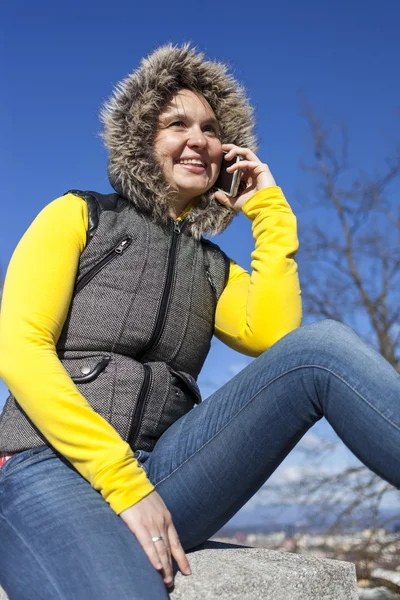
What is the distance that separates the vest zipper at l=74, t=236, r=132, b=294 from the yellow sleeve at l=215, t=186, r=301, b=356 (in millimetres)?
509

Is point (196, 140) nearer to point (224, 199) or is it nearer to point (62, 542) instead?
point (224, 199)

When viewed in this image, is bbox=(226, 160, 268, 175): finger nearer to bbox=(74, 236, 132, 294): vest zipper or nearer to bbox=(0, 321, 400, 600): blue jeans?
bbox=(74, 236, 132, 294): vest zipper

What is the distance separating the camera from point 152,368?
2387 mm

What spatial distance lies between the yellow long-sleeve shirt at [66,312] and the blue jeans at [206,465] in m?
0.12

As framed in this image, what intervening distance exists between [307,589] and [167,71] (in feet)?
6.85

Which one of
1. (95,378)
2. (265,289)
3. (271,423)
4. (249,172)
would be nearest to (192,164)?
(249,172)

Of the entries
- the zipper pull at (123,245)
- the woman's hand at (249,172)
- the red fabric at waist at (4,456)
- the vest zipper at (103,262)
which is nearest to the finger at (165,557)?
the red fabric at waist at (4,456)

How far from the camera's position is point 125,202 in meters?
2.74

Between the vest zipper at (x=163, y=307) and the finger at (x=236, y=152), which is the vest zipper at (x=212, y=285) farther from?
the finger at (x=236, y=152)

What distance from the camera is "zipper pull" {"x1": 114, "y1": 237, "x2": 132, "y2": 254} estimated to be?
8.21 ft

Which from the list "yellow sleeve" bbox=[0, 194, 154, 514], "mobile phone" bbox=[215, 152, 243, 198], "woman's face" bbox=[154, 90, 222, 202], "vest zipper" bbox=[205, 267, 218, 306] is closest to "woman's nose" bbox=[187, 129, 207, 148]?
"woman's face" bbox=[154, 90, 222, 202]

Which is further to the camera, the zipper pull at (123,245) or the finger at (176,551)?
the zipper pull at (123,245)

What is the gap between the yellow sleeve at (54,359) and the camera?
2.00 meters

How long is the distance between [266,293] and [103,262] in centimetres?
65
